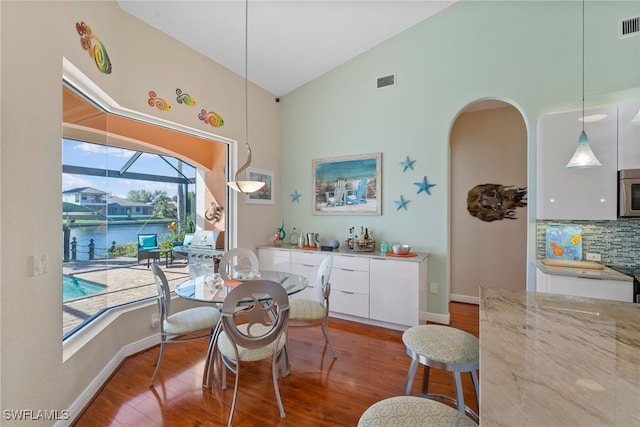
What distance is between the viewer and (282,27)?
10.9 ft

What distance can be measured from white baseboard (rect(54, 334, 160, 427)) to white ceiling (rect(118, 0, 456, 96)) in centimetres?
327

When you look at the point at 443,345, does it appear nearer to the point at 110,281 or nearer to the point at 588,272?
the point at 588,272

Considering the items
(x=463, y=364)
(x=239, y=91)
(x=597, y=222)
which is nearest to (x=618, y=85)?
(x=597, y=222)

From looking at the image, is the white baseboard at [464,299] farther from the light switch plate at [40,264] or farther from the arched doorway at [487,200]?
the light switch plate at [40,264]

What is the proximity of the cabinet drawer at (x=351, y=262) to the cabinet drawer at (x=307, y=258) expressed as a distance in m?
0.20

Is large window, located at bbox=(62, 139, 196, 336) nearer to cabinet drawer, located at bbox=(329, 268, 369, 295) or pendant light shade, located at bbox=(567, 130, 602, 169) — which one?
cabinet drawer, located at bbox=(329, 268, 369, 295)

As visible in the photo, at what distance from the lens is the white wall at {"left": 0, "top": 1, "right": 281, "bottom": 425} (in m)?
1.53

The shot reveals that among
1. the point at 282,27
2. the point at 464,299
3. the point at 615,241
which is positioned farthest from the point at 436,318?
the point at 282,27

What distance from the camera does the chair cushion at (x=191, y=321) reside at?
8.07 ft

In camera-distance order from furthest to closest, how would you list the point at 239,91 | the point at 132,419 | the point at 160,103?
the point at 239,91 < the point at 160,103 < the point at 132,419

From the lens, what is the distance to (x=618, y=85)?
9.16 ft

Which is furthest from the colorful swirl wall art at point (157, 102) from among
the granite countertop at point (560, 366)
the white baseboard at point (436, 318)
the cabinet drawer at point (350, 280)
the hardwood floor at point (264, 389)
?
the white baseboard at point (436, 318)

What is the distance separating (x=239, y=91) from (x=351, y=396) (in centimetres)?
393

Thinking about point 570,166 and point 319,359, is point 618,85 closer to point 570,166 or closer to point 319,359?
point 570,166
